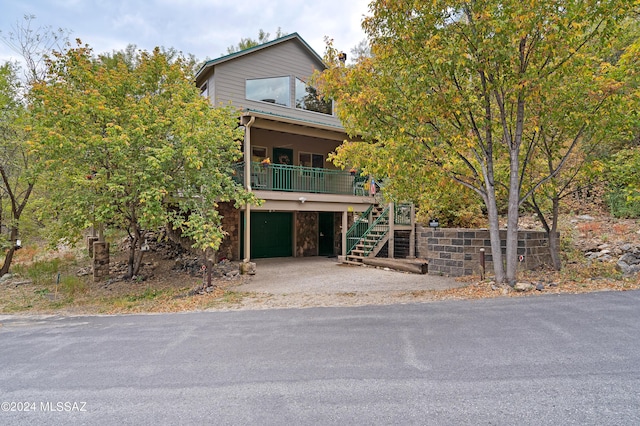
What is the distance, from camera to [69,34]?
12.2 m

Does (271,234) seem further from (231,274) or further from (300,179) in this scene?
(231,274)

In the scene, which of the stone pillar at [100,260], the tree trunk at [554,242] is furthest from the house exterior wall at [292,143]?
the tree trunk at [554,242]

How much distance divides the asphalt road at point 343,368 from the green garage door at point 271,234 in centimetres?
937

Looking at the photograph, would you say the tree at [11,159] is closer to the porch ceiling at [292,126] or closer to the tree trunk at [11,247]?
the tree trunk at [11,247]

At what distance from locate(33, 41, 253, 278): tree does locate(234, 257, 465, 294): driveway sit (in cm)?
198

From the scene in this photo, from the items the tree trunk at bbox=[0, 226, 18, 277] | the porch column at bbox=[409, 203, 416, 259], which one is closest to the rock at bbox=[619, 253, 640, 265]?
the porch column at bbox=[409, 203, 416, 259]

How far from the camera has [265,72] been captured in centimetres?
1436

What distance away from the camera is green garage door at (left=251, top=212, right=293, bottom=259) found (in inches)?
607

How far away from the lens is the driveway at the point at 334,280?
8703 millimetres

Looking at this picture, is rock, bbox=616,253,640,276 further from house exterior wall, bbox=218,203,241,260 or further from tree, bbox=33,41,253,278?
house exterior wall, bbox=218,203,241,260

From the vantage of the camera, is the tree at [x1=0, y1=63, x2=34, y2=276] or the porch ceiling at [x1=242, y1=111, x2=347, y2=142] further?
the porch ceiling at [x1=242, y1=111, x2=347, y2=142]

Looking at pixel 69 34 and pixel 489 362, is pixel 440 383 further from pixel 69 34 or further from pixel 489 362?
pixel 69 34

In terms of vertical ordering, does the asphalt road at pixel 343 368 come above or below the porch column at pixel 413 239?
below

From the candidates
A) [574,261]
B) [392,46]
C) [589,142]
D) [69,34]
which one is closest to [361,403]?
[392,46]
